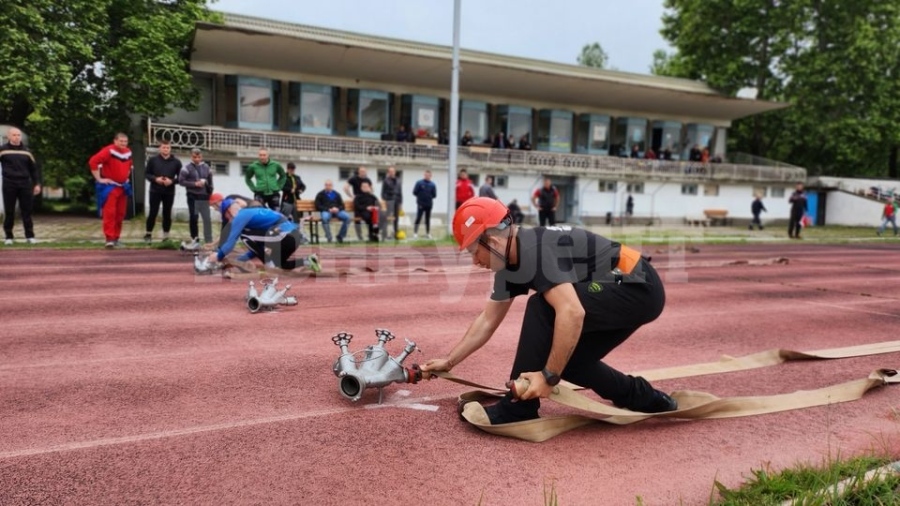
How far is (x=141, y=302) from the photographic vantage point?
7984 mm

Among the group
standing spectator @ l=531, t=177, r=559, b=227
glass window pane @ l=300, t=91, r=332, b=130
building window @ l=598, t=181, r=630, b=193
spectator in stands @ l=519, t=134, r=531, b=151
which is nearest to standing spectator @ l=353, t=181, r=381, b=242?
standing spectator @ l=531, t=177, r=559, b=227

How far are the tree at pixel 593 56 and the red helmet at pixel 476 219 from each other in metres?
87.2

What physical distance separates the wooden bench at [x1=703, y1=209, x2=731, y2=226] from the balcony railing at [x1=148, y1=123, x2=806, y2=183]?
2.11 metres

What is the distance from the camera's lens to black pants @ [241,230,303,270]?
382 inches

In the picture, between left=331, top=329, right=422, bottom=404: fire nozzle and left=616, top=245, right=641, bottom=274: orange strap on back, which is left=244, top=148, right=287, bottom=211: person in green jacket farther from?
left=616, top=245, right=641, bottom=274: orange strap on back

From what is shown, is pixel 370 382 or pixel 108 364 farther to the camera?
pixel 108 364

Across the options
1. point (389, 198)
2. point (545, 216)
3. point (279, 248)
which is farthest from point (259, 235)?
point (545, 216)

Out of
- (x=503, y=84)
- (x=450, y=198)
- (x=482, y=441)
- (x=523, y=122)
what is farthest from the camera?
(x=523, y=122)

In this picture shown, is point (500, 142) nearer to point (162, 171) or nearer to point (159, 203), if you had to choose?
point (159, 203)

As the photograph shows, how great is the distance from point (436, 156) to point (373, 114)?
4.60 metres

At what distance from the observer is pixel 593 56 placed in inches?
3359

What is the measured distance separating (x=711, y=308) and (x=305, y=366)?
621 cm

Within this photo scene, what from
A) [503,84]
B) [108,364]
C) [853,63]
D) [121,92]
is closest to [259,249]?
[108,364]

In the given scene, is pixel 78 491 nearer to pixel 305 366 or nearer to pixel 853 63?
pixel 305 366
